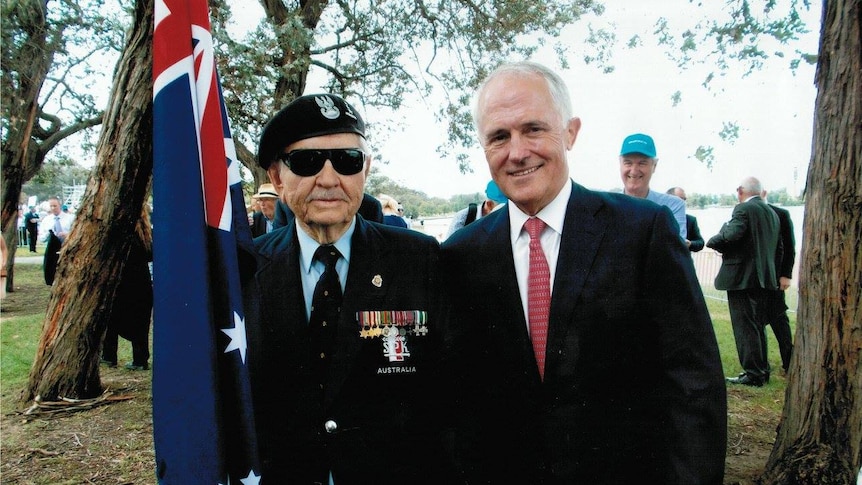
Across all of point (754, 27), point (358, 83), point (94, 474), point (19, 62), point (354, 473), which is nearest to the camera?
point (354, 473)

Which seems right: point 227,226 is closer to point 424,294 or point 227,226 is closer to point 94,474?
point 424,294

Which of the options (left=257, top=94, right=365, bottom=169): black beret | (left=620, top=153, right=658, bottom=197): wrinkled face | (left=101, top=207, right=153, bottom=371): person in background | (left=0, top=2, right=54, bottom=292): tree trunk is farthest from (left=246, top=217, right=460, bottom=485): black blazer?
(left=0, top=2, right=54, bottom=292): tree trunk

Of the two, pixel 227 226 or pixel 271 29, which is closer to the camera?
pixel 227 226

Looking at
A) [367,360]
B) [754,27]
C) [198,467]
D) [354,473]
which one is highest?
[754,27]

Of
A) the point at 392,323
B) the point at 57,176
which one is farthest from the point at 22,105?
the point at 57,176

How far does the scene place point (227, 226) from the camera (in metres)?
1.48

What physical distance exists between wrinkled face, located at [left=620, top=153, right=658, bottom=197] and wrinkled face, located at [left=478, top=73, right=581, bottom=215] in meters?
3.10

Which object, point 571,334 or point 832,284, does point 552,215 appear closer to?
point 571,334

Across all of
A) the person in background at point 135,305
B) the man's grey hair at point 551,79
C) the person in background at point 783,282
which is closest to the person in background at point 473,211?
the person in background at point 783,282

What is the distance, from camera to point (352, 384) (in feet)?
5.68

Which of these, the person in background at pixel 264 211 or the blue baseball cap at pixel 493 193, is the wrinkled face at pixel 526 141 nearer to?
the blue baseball cap at pixel 493 193

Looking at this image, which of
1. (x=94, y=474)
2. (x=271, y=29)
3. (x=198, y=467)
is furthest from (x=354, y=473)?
(x=271, y=29)

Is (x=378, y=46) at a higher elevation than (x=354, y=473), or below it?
higher

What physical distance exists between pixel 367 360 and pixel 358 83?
46.2ft
